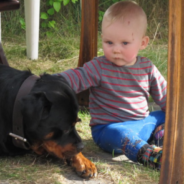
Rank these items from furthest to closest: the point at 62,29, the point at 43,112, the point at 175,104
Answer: the point at 62,29
the point at 43,112
the point at 175,104

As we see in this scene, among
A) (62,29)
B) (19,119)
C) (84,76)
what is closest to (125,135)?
(84,76)

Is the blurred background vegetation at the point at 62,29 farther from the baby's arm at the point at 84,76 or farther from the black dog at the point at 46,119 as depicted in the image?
the black dog at the point at 46,119

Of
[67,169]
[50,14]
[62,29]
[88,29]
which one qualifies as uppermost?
[50,14]

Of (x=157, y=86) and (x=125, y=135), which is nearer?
(x=125, y=135)

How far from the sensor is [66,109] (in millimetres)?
2121

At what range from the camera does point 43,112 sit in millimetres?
2061

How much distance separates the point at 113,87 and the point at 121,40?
304 millimetres

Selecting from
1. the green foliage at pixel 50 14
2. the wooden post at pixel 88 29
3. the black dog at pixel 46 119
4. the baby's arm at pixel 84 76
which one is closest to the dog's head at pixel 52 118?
the black dog at pixel 46 119

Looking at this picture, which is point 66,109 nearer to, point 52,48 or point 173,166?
point 173,166

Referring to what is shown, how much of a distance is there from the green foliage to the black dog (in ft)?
11.6

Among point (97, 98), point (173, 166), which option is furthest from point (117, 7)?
point (173, 166)

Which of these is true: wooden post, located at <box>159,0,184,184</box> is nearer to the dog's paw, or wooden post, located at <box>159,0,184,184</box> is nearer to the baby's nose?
the dog's paw

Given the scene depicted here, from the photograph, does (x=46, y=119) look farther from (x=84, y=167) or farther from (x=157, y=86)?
(x=157, y=86)

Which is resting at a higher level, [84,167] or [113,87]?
[113,87]
